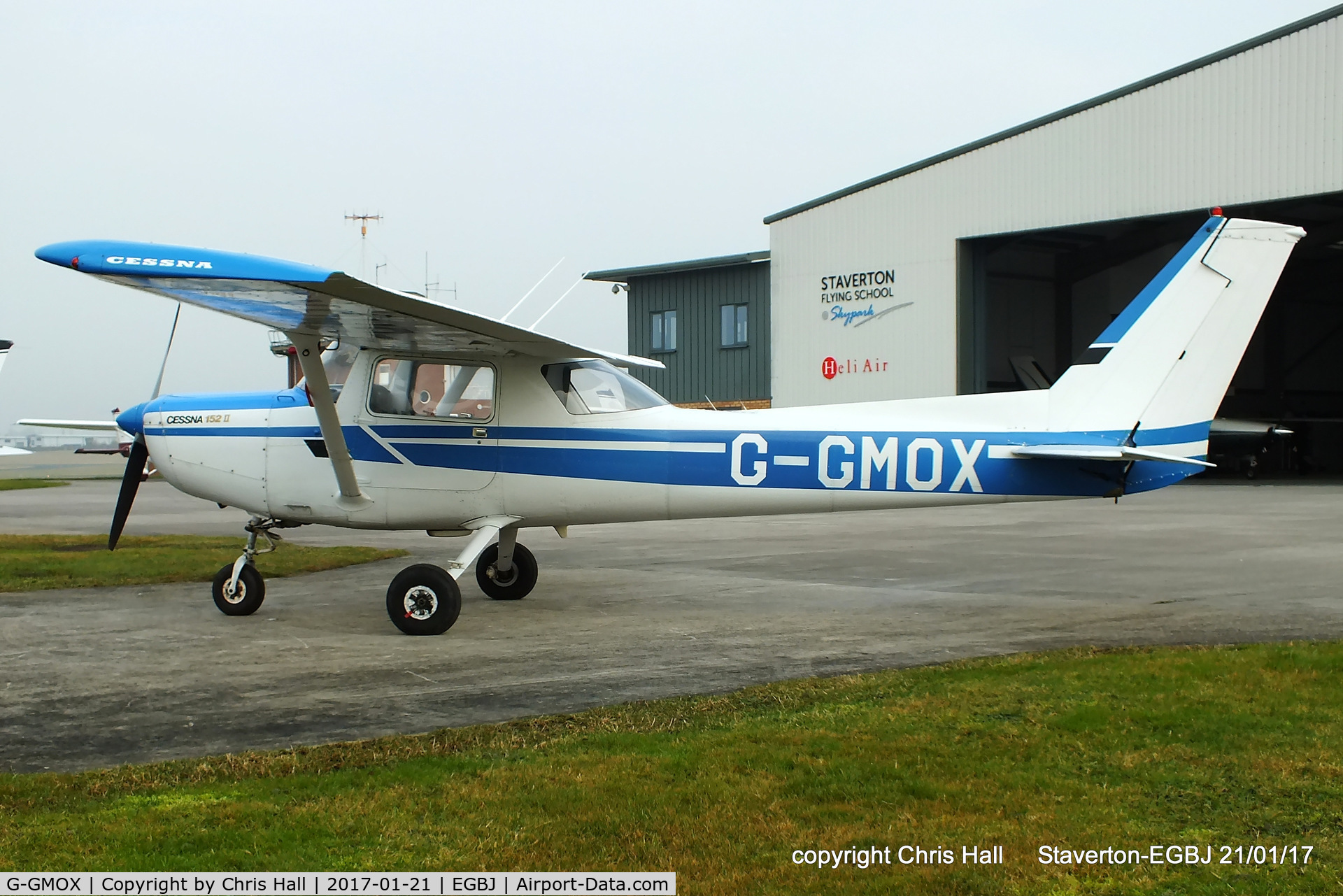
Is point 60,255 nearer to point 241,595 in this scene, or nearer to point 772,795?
point 241,595

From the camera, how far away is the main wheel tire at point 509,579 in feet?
34.9

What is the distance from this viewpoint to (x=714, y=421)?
30.4 feet

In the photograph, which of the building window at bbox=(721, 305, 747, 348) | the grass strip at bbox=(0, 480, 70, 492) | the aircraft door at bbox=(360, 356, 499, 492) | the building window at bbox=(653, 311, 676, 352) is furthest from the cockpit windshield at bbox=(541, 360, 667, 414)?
the building window at bbox=(653, 311, 676, 352)

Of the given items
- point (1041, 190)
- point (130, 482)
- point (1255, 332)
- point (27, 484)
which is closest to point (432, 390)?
point (130, 482)

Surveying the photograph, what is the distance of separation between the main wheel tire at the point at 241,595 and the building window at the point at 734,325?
98.9 ft

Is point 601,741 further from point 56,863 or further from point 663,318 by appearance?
point 663,318

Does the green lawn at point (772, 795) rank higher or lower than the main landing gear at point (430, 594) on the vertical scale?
lower

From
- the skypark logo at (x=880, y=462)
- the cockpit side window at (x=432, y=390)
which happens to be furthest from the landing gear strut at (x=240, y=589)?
the skypark logo at (x=880, y=462)

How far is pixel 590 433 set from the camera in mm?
9336

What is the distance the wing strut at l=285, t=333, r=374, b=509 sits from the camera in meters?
8.81

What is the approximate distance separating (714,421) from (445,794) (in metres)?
5.20

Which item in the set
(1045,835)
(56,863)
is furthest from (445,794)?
(1045,835)

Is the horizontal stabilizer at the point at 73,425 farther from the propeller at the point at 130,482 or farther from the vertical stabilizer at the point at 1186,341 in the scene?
the vertical stabilizer at the point at 1186,341

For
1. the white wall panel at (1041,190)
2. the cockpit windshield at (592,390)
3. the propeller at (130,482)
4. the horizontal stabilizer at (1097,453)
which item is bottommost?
the propeller at (130,482)
